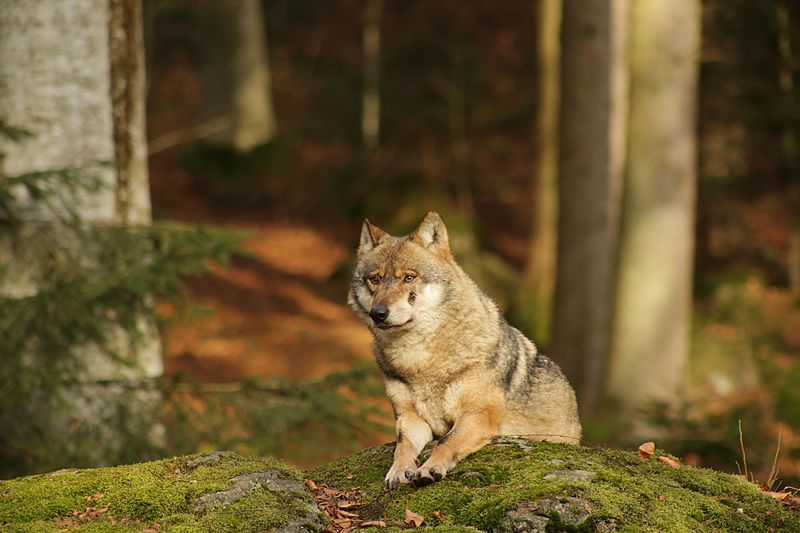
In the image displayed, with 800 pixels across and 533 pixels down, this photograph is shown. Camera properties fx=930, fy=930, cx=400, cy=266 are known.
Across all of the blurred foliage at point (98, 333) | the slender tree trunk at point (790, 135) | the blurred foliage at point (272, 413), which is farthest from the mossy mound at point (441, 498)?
the slender tree trunk at point (790, 135)

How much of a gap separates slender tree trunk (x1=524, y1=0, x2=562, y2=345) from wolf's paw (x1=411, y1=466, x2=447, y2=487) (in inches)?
553

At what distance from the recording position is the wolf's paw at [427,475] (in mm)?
5082

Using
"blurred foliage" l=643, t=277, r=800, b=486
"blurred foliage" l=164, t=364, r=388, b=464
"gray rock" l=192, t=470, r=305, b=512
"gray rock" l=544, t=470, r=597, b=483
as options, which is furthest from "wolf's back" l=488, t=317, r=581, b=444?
"blurred foliage" l=643, t=277, r=800, b=486

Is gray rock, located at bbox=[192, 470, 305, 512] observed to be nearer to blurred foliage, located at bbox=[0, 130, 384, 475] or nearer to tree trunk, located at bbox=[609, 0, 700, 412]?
blurred foliage, located at bbox=[0, 130, 384, 475]

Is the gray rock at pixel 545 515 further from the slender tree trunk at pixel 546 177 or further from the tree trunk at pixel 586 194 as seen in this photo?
the slender tree trunk at pixel 546 177

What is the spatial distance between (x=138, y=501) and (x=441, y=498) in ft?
5.05

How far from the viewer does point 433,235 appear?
249 inches

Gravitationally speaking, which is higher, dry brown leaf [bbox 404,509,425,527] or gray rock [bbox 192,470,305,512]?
gray rock [bbox 192,470,305,512]

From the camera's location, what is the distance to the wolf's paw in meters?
5.08

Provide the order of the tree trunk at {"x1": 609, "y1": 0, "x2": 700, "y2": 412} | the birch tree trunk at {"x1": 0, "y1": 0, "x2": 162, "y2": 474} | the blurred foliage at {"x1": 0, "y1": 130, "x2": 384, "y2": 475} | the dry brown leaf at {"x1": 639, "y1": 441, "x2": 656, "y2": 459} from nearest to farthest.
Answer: the dry brown leaf at {"x1": 639, "y1": 441, "x2": 656, "y2": 459} → the blurred foliage at {"x1": 0, "y1": 130, "x2": 384, "y2": 475} → the birch tree trunk at {"x1": 0, "y1": 0, "x2": 162, "y2": 474} → the tree trunk at {"x1": 609, "y1": 0, "x2": 700, "y2": 412}

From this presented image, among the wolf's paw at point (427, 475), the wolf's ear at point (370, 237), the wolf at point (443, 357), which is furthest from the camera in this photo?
the wolf's ear at point (370, 237)

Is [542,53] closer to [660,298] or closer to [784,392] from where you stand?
[660,298]

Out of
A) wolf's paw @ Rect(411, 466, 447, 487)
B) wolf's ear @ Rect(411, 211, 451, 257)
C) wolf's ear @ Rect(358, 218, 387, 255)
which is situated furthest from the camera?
wolf's ear @ Rect(358, 218, 387, 255)

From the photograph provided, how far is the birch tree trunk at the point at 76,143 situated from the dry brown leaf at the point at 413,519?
4826 mm
